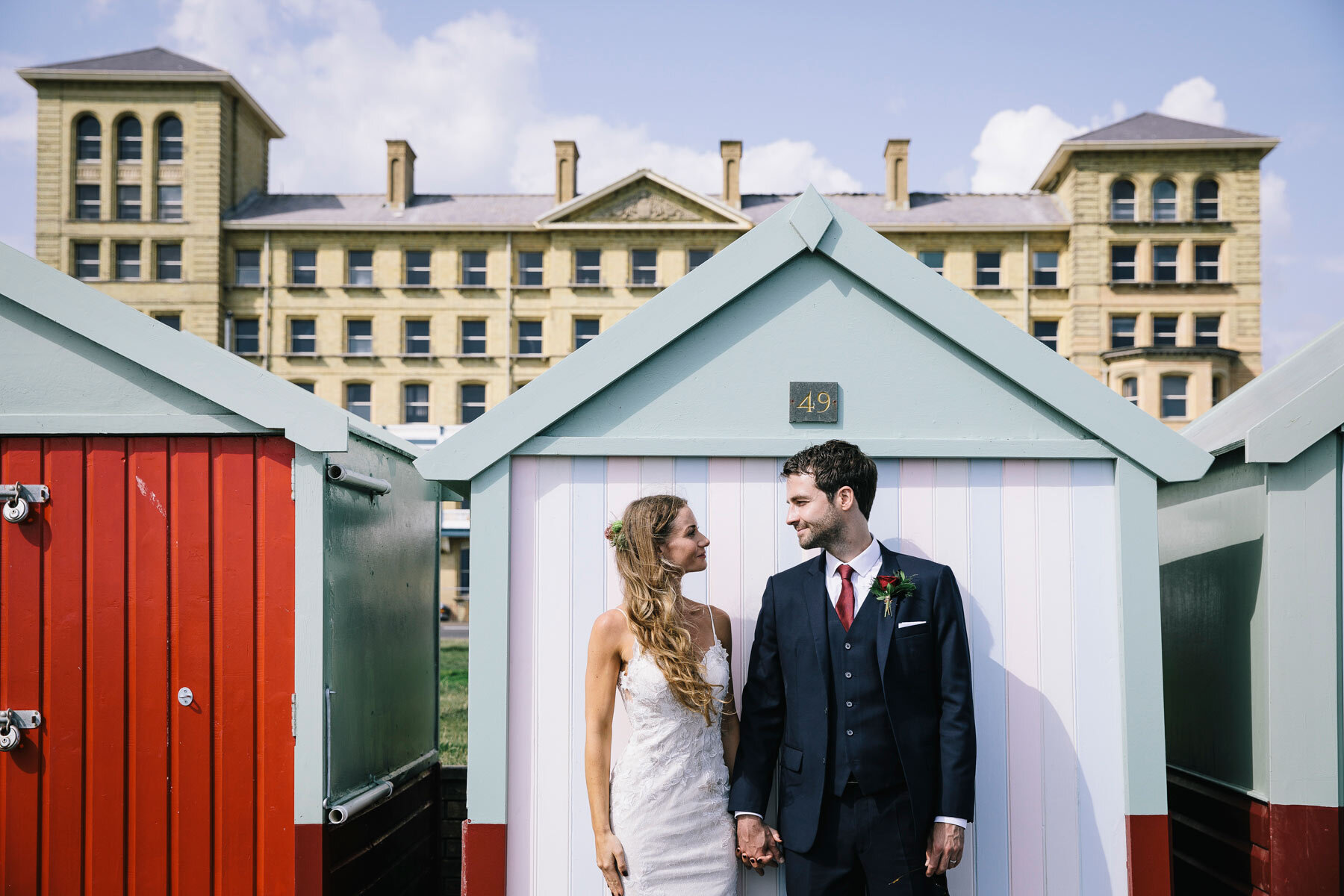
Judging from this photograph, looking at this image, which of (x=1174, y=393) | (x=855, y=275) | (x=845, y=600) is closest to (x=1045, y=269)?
(x=1174, y=393)

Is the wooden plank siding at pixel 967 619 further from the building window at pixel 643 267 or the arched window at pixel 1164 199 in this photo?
the arched window at pixel 1164 199

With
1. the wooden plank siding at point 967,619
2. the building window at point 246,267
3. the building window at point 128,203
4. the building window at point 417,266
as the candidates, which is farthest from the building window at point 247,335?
the wooden plank siding at point 967,619

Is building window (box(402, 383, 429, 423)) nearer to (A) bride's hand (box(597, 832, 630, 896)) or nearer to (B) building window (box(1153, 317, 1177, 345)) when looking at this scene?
(B) building window (box(1153, 317, 1177, 345))

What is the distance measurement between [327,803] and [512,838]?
2.94ft

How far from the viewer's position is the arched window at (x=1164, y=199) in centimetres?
4016

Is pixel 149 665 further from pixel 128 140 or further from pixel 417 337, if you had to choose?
pixel 128 140

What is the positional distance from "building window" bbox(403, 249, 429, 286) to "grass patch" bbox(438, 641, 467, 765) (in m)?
22.5

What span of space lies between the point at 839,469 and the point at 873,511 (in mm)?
644

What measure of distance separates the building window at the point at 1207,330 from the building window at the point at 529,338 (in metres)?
26.4

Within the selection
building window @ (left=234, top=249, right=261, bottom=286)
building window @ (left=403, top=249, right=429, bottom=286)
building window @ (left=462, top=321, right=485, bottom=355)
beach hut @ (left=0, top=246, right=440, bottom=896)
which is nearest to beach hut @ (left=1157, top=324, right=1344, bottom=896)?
beach hut @ (left=0, top=246, right=440, bottom=896)

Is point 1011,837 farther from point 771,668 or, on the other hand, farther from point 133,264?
point 133,264

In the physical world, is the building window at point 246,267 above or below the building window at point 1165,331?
above

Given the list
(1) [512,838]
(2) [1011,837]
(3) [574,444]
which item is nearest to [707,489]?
(3) [574,444]

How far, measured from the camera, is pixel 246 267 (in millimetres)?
39938
